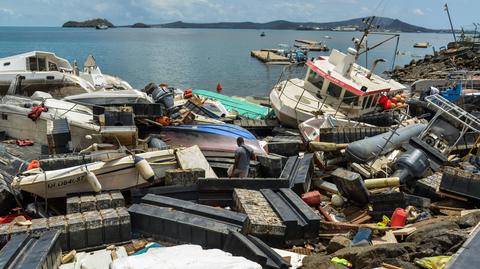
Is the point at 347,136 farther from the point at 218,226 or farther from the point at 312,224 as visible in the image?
the point at 218,226

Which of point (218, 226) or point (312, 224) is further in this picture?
point (312, 224)

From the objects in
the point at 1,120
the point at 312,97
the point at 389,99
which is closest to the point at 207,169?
the point at 1,120

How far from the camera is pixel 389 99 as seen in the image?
18203 mm

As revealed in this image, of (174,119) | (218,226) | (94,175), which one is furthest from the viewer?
(174,119)

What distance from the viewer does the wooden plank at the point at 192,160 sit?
9.66m

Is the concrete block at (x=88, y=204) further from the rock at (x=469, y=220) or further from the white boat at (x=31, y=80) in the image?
the white boat at (x=31, y=80)

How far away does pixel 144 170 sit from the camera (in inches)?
350

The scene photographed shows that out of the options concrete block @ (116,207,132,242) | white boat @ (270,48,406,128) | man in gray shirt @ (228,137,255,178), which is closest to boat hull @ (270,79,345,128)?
white boat @ (270,48,406,128)

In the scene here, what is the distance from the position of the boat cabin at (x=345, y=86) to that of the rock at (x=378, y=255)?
34.0 feet

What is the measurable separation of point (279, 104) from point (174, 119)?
16.0 feet

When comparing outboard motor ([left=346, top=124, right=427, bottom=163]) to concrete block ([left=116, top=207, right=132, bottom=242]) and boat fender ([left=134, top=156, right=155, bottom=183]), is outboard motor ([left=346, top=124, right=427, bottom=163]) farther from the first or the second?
concrete block ([left=116, top=207, right=132, bottom=242])

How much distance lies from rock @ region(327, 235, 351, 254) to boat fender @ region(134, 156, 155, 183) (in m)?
3.71

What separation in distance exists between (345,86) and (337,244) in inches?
410

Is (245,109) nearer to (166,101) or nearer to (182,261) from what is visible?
(166,101)
